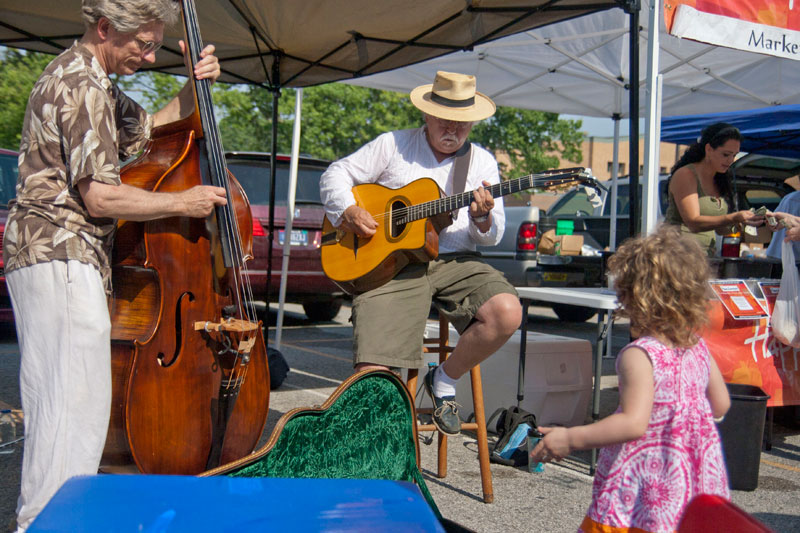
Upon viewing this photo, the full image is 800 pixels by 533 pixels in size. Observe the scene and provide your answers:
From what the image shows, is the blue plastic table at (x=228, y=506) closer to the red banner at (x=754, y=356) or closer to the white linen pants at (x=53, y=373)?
the white linen pants at (x=53, y=373)

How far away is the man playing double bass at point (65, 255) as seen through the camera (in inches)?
85.3

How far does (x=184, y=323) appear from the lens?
103 inches

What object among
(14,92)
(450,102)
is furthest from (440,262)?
(14,92)

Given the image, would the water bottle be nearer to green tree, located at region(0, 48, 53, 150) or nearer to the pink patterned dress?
the pink patterned dress

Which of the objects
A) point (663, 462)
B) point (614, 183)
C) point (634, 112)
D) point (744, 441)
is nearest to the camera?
point (663, 462)

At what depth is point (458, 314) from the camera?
3492mm

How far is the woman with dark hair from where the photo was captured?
438 cm

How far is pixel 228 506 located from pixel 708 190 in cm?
416

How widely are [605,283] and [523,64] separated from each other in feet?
10.8

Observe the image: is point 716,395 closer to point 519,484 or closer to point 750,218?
point 519,484

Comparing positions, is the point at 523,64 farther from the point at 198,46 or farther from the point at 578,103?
the point at 198,46

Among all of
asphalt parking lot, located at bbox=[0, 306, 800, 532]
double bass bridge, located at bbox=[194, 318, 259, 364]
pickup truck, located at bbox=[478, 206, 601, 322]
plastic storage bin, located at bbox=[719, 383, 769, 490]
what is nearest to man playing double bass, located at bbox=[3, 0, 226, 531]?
double bass bridge, located at bbox=[194, 318, 259, 364]

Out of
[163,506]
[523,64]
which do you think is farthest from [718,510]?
[523,64]

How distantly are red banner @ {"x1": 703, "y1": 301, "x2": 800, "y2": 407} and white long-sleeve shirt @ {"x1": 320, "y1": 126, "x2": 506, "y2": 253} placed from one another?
139cm
